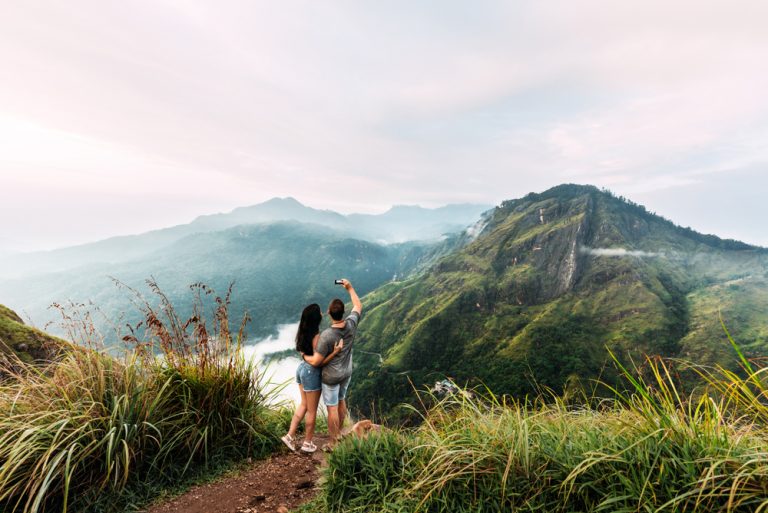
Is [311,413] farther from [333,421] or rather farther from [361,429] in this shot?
[361,429]

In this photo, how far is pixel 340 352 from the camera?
196 inches

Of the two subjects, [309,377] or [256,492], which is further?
[309,377]

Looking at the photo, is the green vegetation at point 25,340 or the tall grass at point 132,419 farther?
the green vegetation at point 25,340

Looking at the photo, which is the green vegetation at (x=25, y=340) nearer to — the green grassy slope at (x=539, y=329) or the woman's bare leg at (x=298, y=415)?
the woman's bare leg at (x=298, y=415)

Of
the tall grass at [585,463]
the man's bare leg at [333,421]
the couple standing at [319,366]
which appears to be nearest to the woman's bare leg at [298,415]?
the couple standing at [319,366]

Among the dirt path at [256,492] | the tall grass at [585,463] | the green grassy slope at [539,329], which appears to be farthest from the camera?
the green grassy slope at [539,329]

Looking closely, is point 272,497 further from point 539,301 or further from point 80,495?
point 539,301

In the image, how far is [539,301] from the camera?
192 meters

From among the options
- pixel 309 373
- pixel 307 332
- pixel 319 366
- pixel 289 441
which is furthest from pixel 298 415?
pixel 307 332

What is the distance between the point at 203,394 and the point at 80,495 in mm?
1403

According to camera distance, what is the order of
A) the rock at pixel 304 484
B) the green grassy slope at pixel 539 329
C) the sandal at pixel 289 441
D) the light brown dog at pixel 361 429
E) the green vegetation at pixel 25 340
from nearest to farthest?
1. the light brown dog at pixel 361 429
2. the rock at pixel 304 484
3. the sandal at pixel 289 441
4. the green vegetation at pixel 25 340
5. the green grassy slope at pixel 539 329

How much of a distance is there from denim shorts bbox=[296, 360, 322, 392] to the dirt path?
0.98 meters

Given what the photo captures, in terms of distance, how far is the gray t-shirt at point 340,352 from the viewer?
4867 millimetres

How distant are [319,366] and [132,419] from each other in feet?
7.33
